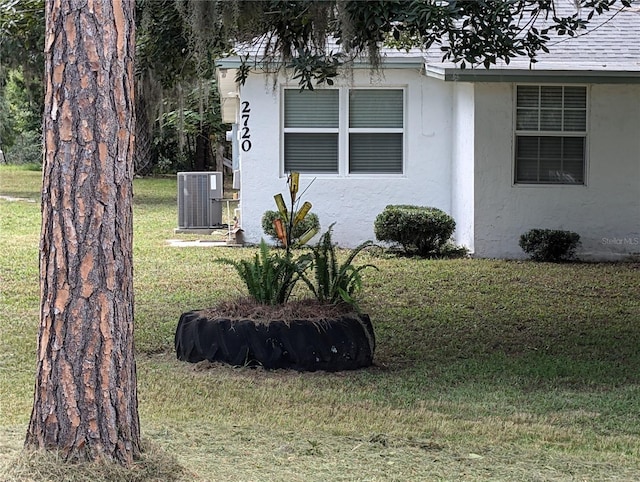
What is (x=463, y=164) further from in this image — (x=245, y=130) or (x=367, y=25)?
(x=367, y=25)

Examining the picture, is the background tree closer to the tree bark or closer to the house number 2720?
the house number 2720

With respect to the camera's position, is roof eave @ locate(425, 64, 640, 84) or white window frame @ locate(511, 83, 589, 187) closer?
roof eave @ locate(425, 64, 640, 84)

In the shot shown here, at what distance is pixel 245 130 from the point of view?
52.3ft

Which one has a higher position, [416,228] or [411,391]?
[416,228]

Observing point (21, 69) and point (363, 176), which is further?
point (21, 69)

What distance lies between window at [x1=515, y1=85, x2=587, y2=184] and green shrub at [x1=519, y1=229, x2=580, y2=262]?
842 mm

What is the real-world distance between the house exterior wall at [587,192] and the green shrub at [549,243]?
247 mm

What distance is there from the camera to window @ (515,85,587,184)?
1517cm

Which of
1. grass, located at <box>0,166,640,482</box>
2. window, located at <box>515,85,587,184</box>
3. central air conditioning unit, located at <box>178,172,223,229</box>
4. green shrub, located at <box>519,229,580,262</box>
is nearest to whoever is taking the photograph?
grass, located at <box>0,166,640,482</box>

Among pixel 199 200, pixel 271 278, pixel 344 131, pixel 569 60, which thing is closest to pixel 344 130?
pixel 344 131

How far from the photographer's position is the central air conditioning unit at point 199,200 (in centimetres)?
1814

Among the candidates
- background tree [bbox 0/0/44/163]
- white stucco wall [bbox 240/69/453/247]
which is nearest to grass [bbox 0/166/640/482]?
white stucco wall [bbox 240/69/453/247]

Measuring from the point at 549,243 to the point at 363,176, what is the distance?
3073 mm

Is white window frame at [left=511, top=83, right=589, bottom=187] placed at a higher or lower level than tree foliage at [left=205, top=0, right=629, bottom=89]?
lower
